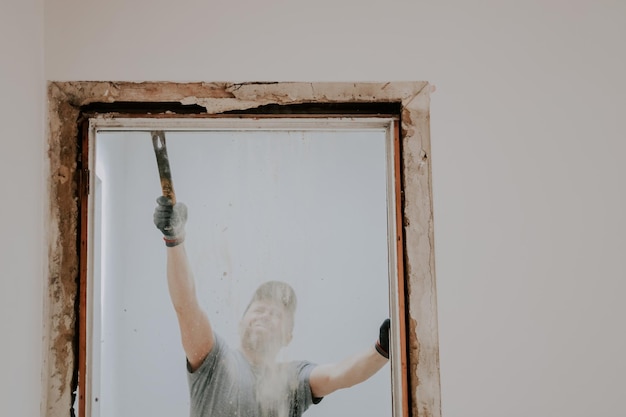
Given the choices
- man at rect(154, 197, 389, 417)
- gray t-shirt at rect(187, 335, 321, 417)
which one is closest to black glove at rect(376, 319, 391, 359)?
man at rect(154, 197, 389, 417)

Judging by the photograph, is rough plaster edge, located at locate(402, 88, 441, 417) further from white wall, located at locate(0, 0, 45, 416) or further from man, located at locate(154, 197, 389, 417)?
white wall, located at locate(0, 0, 45, 416)

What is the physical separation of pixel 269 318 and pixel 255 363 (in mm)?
150

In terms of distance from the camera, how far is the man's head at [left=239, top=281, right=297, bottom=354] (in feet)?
6.32

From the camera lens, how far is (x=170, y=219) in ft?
6.42

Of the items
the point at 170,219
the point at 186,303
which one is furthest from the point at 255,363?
the point at 170,219

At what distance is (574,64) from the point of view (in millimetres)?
1953

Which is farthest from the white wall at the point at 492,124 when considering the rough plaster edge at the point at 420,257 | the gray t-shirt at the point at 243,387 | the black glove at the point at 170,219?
the gray t-shirt at the point at 243,387

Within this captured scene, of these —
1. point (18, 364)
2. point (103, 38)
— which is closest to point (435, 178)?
point (103, 38)

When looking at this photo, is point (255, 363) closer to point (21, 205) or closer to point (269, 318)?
point (269, 318)

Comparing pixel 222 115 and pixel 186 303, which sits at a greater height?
pixel 222 115

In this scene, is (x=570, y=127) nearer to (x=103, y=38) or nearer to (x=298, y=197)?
(x=298, y=197)

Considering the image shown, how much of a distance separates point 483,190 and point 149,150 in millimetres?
1101

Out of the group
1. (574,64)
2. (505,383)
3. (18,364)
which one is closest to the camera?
(18,364)

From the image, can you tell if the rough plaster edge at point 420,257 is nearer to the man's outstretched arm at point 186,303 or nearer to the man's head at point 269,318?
the man's head at point 269,318
